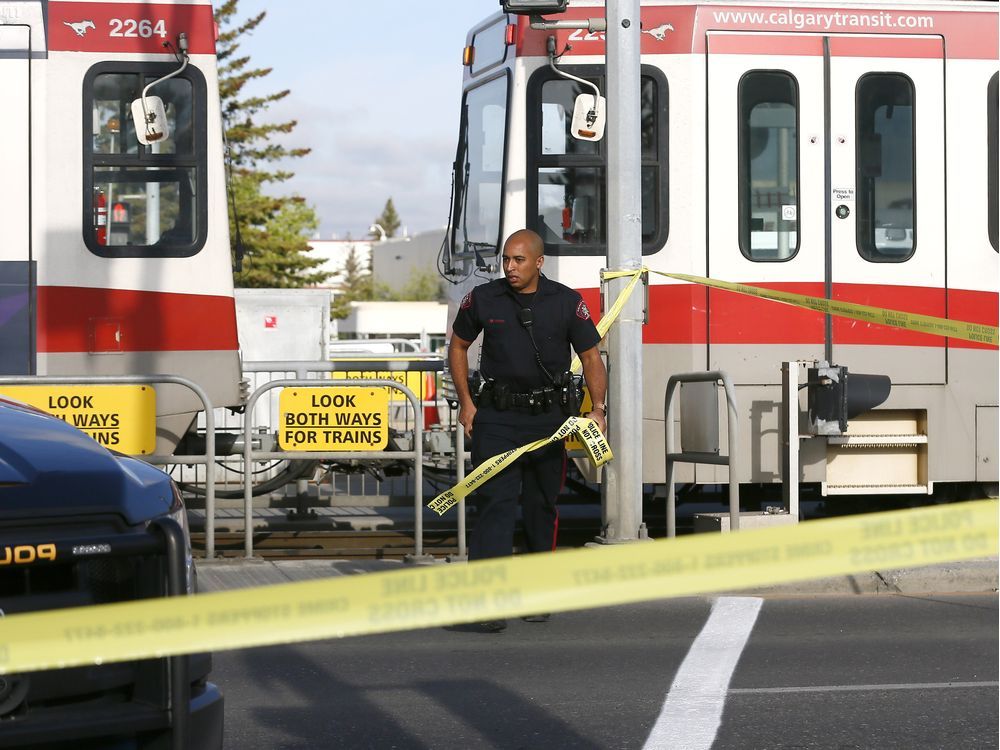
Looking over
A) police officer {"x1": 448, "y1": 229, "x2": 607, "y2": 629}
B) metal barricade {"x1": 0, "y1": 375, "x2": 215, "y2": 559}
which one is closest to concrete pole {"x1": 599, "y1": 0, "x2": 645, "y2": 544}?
police officer {"x1": 448, "y1": 229, "x2": 607, "y2": 629}

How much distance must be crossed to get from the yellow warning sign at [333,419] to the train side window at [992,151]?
449 centimetres

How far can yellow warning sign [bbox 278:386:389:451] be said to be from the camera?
9430mm

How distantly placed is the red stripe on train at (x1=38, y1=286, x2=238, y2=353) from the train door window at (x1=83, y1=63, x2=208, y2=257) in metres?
0.31

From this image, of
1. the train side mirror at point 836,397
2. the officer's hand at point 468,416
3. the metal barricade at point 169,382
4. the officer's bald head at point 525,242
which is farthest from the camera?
the train side mirror at point 836,397

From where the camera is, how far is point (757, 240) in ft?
32.4

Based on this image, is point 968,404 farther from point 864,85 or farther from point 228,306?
point 228,306

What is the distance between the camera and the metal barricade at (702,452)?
28.6 ft

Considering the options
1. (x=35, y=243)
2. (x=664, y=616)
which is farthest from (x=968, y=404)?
(x=35, y=243)

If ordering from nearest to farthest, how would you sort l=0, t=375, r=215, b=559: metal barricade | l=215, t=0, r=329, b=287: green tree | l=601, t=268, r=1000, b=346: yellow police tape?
l=601, t=268, r=1000, b=346: yellow police tape, l=0, t=375, r=215, b=559: metal barricade, l=215, t=0, r=329, b=287: green tree

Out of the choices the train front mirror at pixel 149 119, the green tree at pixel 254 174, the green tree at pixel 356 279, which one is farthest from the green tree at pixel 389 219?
the train front mirror at pixel 149 119

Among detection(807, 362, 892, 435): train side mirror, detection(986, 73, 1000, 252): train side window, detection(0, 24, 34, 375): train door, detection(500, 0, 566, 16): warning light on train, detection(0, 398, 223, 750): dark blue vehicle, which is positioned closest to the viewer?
detection(0, 398, 223, 750): dark blue vehicle

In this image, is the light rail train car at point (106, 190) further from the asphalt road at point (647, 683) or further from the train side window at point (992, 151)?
the train side window at point (992, 151)

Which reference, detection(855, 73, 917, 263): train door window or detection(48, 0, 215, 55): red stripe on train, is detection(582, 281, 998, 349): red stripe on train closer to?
detection(855, 73, 917, 263): train door window

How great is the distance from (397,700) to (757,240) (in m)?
5.22
